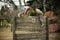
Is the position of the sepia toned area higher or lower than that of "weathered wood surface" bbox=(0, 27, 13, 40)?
higher

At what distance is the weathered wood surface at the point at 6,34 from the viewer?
9.34ft

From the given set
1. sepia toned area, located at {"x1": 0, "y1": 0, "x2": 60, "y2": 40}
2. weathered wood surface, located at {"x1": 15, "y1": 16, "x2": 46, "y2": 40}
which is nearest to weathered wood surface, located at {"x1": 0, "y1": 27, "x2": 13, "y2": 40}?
sepia toned area, located at {"x1": 0, "y1": 0, "x2": 60, "y2": 40}

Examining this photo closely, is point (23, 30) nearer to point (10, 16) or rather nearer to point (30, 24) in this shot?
point (30, 24)

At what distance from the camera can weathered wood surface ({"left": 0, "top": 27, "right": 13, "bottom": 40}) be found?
2.85 metres

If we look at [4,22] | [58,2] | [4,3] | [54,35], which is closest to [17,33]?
[4,22]

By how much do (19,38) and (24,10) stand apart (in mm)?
900

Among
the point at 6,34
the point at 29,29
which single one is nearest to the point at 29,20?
the point at 29,29

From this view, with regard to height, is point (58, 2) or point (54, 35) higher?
point (58, 2)

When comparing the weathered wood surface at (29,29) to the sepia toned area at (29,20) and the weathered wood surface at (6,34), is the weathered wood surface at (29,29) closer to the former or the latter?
the sepia toned area at (29,20)

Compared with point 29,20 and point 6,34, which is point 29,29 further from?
point 6,34

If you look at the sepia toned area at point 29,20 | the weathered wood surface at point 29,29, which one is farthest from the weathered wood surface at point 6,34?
the weathered wood surface at point 29,29

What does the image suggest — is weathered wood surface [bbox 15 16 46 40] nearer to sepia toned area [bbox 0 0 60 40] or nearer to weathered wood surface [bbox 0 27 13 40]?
sepia toned area [bbox 0 0 60 40]

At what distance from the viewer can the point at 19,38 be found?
2.69 m

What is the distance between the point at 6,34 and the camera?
9.44ft
